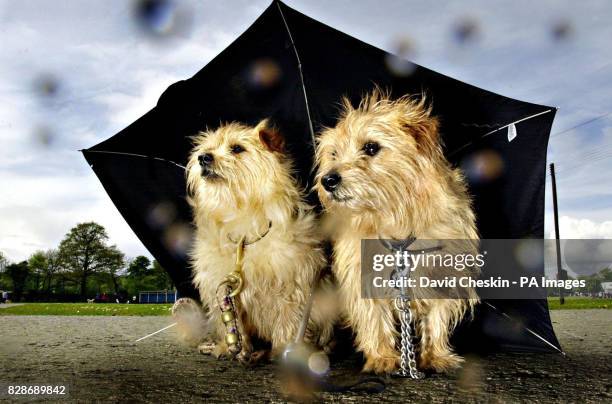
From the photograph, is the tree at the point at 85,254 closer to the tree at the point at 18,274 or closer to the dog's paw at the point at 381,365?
the tree at the point at 18,274

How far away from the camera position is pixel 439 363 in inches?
133

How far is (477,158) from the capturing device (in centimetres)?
391

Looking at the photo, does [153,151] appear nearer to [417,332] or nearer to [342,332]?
[342,332]

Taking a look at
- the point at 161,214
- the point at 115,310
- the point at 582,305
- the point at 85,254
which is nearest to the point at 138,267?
the point at 85,254

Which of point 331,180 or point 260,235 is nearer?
point 331,180

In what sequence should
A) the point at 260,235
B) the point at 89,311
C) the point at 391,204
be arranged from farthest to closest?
1. the point at 89,311
2. the point at 260,235
3. the point at 391,204

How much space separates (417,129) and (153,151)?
2.52 meters

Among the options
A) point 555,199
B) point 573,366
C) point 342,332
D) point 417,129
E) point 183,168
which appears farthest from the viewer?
point 555,199

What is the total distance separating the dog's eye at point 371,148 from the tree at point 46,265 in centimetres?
5709

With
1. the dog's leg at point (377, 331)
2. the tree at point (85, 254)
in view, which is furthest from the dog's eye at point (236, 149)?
the tree at point (85, 254)

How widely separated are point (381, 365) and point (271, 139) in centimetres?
186

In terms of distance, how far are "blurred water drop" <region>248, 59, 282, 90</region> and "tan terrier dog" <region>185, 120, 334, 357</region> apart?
1.08ft

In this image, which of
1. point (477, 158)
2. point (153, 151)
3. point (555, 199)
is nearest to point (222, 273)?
point (153, 151)

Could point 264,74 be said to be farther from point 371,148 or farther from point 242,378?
point 242,378
